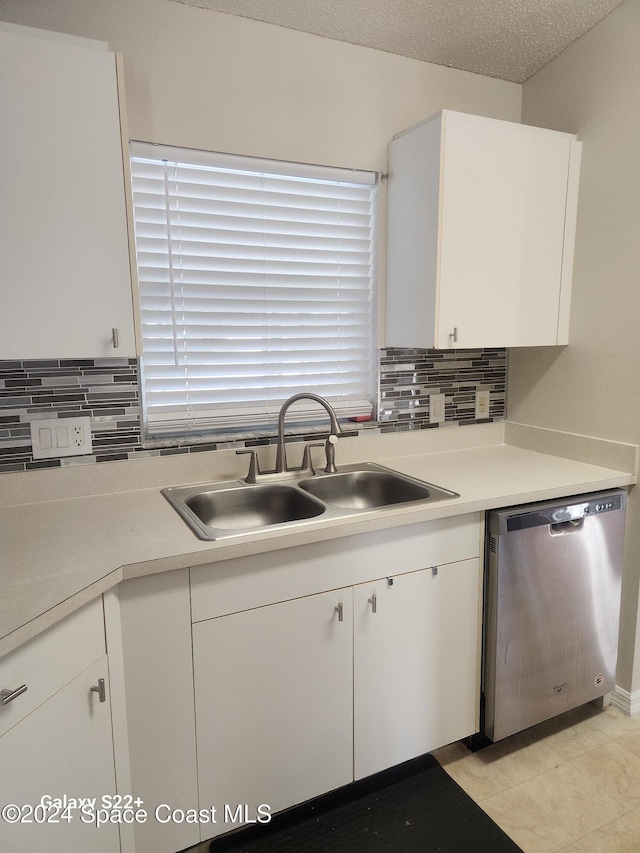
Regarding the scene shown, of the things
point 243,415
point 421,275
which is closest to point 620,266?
point 421,275

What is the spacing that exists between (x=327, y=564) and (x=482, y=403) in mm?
1291

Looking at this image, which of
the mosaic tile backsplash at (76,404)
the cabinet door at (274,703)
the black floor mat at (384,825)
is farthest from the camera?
the mosaic tile backsplash at (76,404)

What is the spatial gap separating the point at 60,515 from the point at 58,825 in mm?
762

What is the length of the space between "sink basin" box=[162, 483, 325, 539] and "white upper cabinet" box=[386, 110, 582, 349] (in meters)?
0.72

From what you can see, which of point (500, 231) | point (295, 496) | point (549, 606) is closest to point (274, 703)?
point (295, 496)

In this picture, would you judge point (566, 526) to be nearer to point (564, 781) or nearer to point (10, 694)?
point (564, 781)

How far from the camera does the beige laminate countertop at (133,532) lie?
1.10 metres

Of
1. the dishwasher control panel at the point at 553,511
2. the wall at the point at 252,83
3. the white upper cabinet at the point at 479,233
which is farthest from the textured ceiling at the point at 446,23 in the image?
the dishwasher control panel at the point at 553,511

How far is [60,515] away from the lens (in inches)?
62.4

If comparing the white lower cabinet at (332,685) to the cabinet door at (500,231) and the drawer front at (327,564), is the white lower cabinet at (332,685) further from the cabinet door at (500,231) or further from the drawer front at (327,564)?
the cabinet door at (500,231)

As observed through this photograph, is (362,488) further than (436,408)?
No

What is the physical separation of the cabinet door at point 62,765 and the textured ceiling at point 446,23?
6.53 ft

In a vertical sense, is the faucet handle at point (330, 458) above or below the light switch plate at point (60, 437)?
below

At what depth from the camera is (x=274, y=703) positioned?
1.47 m
